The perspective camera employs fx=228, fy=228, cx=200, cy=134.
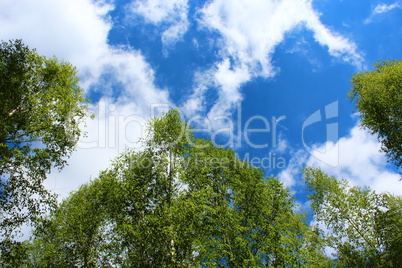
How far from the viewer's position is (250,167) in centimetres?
2016

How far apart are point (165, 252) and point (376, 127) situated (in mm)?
16072

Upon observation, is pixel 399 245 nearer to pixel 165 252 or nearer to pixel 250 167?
pixel 250 167

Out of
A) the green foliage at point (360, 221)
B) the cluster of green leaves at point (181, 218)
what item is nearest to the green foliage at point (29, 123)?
the cluster of green leaves at point (181, 218)

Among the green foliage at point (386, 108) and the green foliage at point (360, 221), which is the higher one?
the green foliage at point (386, 108)

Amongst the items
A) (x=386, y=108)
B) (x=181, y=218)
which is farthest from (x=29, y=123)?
(x=386, y=108)

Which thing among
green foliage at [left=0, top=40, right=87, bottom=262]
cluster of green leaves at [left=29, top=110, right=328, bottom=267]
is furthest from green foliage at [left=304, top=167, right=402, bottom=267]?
green foliage at [left=0, top=40, right=87, bottom=262]

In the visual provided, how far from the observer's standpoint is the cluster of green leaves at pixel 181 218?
38.0 ft

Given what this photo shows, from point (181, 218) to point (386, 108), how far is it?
49.4 ft

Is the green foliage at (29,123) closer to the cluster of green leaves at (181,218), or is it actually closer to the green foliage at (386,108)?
the cluster of green leaves at (181,218)

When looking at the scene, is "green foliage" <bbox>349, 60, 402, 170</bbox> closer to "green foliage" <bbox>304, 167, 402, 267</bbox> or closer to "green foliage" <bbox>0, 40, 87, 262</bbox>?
"green foliage" <bbox>304, 167, 402, 267</bbox>

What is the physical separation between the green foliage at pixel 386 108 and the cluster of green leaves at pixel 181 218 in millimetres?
7459

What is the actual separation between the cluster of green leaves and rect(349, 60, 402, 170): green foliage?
7.46m

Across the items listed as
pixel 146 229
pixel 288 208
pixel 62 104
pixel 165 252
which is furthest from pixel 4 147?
pixel 288 208

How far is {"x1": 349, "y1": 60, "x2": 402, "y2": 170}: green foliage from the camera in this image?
14469mm
